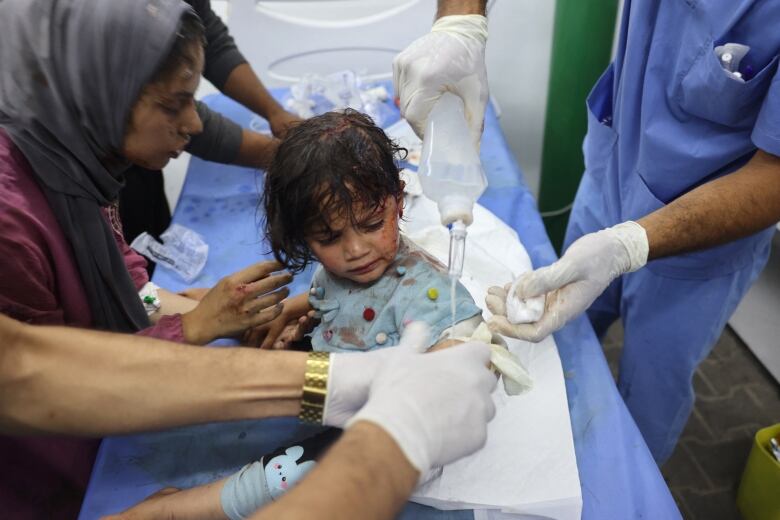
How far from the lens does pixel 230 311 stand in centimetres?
137

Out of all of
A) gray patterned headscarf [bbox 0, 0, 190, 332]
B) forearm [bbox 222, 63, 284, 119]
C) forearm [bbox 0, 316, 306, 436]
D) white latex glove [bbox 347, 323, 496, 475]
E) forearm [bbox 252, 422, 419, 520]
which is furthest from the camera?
forearm [bbox 222, 63, 284, 119]

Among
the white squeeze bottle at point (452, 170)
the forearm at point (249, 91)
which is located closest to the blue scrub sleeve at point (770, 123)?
the white squeeze bottle at point (452, 170)

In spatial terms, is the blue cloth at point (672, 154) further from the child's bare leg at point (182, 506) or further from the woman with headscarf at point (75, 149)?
the child's bare leg at point (182, 506)

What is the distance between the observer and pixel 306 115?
2.36 metres

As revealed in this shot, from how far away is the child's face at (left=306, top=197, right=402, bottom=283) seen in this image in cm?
124

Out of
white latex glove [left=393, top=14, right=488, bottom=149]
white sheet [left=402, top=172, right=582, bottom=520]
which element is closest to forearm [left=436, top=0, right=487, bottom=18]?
white latex glove [left=393, top=14, right=488, bottom=149]

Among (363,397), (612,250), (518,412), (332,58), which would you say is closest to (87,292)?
(363,397)

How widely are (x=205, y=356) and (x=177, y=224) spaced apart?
109 centimetres

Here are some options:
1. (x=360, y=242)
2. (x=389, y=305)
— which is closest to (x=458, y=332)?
(x=389, y=305)

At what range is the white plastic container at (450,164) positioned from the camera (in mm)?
1153

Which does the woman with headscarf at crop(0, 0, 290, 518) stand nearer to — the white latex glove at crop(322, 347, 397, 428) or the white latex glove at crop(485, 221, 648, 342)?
the white latex glove at crop(322, 347, 397, 428)

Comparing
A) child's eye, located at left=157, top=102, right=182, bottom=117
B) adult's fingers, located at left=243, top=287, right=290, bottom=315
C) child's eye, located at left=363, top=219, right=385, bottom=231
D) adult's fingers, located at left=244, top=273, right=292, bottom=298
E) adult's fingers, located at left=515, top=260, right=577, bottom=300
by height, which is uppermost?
child's eye, located at left=157, top=102, right=182, bottom=117

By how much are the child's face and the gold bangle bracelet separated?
0.32 metres

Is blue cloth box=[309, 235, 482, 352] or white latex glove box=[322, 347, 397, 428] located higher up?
white latex glove box=[322, 347, 397, 428]
